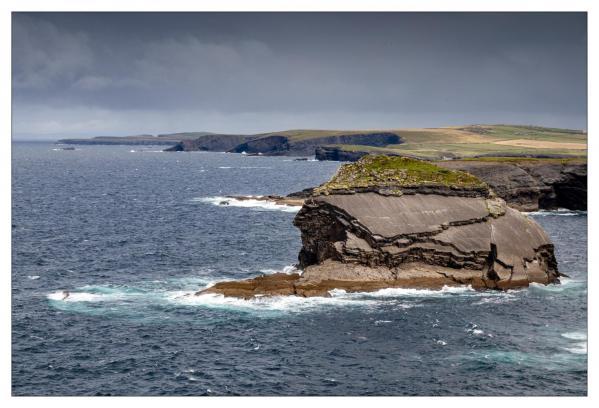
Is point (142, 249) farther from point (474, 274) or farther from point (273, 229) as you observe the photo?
point (474, 274)

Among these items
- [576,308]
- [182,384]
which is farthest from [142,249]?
[576,308]

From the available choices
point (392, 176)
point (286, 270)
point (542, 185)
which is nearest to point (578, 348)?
point (392, 176)

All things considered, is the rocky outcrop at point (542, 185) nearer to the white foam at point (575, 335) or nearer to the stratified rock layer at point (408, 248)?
the stratified rock layer at point (408, 248)

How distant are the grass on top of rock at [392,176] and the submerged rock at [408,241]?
15 cm

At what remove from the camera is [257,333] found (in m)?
58.3

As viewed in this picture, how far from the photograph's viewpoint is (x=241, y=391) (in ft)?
154

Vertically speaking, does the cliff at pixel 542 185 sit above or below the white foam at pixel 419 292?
above

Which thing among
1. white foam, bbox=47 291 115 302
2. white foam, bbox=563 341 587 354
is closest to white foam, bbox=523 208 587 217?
white foam, bbox=563 341 587 354

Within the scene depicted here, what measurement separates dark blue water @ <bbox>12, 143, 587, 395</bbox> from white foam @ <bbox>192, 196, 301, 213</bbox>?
46880 mm

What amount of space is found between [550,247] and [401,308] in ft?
76.3

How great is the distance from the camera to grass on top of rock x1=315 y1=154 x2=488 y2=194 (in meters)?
80.1

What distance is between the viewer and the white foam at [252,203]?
468ft

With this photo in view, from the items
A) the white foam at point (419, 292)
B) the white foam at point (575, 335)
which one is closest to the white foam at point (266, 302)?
the white foam at point (419, 292)
